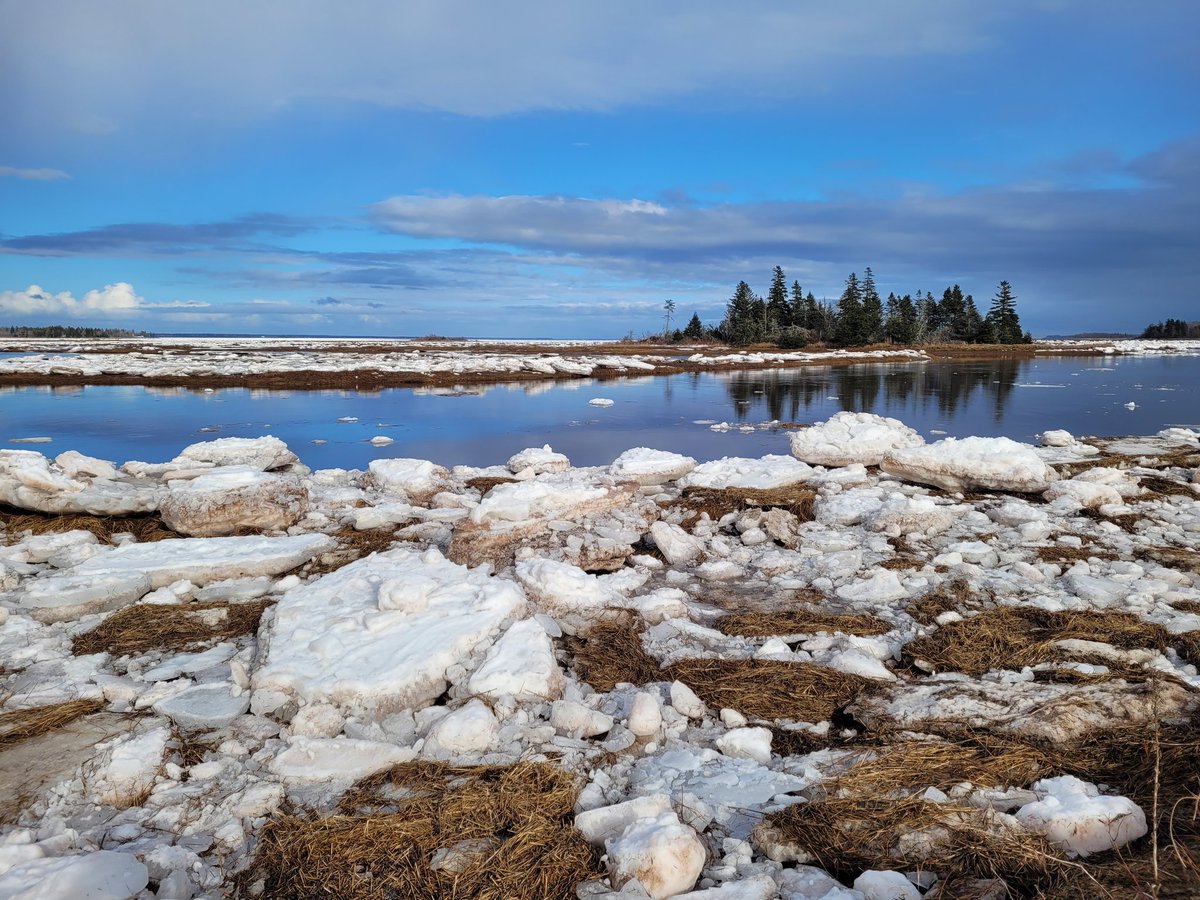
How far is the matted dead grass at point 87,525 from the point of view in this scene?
7.57m

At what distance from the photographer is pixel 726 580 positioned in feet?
21.2

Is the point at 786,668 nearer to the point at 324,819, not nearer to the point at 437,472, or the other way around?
the point at 324,819

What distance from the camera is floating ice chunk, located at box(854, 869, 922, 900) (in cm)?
243

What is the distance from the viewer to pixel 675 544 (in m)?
6.93

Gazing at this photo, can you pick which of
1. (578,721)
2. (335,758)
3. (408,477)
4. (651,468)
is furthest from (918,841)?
(408,477)

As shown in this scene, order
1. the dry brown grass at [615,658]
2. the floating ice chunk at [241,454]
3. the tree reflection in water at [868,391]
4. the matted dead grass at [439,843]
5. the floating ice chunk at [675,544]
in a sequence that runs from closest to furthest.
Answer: the matted dead grass at [439,843], the dry brown grass at [615,658], the floating ice chunk at [675,544], the floating ice chunk at [241,454], the tree reflection in water at [868,391]

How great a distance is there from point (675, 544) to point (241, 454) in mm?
8022

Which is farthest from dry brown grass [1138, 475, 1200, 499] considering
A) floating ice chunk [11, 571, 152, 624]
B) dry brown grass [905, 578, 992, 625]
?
floating ice chunk [11, 571, 152, 624]

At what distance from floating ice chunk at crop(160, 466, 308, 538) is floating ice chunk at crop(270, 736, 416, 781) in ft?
15.1

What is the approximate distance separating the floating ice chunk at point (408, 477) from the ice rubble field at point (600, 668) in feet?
3.36

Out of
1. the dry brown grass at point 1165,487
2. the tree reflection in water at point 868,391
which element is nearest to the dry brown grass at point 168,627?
the dry brown grass at point 1165,487

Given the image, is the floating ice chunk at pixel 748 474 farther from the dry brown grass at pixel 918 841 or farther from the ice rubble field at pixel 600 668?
the dry brown grass at pixel 918 841

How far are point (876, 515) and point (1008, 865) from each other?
217 inches

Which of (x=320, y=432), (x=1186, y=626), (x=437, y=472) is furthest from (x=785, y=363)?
(x=1186, y=626)
